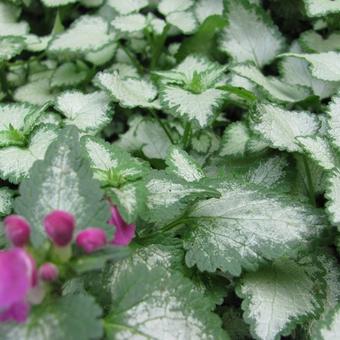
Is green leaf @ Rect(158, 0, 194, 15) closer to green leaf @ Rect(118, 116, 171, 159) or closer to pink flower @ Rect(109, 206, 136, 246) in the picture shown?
green leaf @ Rect(118, 116, 171, 159)

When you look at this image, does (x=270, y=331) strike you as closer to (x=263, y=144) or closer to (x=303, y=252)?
(x=303, y=252)

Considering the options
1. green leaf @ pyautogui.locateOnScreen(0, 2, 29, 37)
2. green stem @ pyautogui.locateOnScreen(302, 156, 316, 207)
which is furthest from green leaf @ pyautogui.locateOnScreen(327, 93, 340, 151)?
green leaf @ pyautogui.locateOnScreen(0, 2, 29, 37)

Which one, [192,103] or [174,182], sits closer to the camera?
[174,182]

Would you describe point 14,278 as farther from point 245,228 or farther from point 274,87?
point 274,87

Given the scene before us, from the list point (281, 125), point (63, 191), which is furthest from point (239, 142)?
point (63, 191)

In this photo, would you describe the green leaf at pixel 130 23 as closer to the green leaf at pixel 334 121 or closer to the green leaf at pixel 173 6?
the green leaf at pixel 173 6
